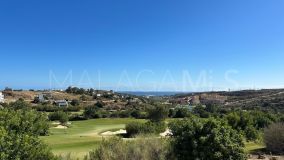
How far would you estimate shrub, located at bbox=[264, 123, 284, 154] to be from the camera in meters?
35.5

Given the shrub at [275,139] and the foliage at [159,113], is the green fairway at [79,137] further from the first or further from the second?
the shrub at [275,139]

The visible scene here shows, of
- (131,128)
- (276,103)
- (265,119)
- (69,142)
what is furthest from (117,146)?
(276,103)

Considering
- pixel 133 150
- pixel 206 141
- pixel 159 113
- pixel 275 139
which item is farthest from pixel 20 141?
pixel 159 113

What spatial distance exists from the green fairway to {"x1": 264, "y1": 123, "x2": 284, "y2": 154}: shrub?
15.9 m

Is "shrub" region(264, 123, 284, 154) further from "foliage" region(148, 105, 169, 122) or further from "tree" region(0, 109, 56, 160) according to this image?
"foliage" region(148, 105, 169, 122)

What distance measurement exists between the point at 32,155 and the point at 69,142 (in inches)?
887

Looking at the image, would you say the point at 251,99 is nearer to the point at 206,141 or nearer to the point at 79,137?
the point at 79,137

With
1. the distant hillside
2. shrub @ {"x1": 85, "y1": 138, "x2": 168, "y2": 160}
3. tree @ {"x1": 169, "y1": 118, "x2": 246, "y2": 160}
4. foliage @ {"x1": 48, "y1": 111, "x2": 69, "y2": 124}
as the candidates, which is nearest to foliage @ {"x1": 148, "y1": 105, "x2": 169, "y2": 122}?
foliage @ {"x1": 48, "y1": 111, "x2": 69, "y2": 124}

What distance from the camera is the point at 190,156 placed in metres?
22.4

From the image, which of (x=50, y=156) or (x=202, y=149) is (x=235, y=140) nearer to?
(x=202, y=149)

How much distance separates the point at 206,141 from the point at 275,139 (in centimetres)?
1612

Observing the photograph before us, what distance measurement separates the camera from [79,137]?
153ft

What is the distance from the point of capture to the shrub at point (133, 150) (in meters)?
21.5

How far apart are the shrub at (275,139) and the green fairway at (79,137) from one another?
52.2ft
